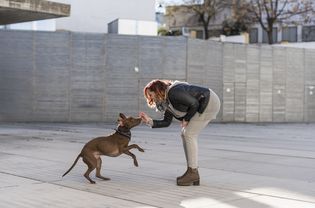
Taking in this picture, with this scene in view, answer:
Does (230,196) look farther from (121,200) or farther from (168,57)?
(168,57)

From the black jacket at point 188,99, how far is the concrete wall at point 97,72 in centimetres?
1972

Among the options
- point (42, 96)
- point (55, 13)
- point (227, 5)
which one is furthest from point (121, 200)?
point (227, 5)

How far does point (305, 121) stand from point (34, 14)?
20065 millimetres

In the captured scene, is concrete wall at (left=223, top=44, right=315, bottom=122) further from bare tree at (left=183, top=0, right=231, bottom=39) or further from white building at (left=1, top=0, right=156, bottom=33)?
bare tree at (left=183, top=0, right=231, bottom=39)

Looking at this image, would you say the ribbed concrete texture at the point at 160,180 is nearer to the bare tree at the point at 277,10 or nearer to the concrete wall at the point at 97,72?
the concrete wall at the point at 97,72

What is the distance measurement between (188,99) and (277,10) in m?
49.1

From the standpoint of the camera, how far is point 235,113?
3103cm

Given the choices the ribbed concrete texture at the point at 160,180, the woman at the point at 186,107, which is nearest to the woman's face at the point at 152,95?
the woman at the point at 186,107

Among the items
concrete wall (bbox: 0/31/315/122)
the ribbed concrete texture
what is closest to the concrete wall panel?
concrete wall (bbox: 0/31/315/122)

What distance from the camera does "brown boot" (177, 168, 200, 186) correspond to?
8.34 meters

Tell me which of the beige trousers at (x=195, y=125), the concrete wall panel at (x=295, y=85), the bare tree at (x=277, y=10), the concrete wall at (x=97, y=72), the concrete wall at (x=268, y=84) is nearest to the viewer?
the beige trousers at (x=195, y=125)

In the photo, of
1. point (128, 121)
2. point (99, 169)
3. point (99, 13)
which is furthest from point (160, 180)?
point (99, 13)

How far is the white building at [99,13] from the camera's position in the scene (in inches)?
1634

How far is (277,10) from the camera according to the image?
54969 mm
